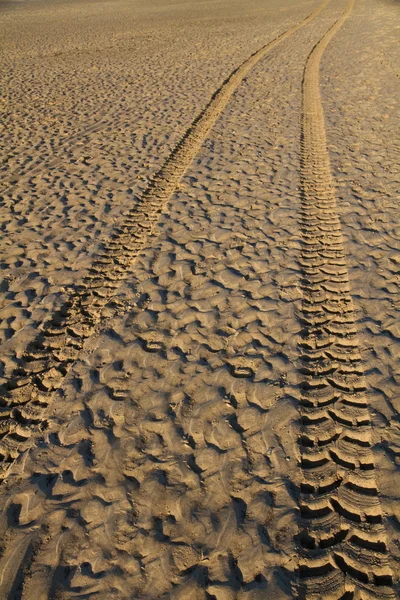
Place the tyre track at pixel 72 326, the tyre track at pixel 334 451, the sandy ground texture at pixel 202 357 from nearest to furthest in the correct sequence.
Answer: the tyre track at pixel 334 451, the sandy ground texture at pixel 202 357, the tyre track at pixel 72 326

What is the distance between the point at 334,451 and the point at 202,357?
1353 mm

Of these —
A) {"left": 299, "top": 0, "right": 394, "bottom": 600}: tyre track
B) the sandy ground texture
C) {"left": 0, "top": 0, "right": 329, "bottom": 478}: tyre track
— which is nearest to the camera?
{"left": 299, "top": 0, "right": 394, "bottom": 600}: tyre track

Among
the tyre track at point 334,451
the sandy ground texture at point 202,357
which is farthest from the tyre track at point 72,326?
the tyre track at point 334,451

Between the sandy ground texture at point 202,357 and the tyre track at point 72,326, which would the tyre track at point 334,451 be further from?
the tyre track at point 72,326

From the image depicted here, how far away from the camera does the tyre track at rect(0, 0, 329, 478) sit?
362 cm

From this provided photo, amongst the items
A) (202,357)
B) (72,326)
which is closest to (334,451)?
(202,357)

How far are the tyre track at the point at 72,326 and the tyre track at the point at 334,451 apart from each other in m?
1.58

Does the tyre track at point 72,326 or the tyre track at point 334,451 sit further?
the tyre track at point 72,326

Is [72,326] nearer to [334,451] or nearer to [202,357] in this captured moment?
[202,357]

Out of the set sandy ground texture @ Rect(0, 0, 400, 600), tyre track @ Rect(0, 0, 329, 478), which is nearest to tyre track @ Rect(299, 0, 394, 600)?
sandy ground texture @ Rect(0, 0, 400, 600)

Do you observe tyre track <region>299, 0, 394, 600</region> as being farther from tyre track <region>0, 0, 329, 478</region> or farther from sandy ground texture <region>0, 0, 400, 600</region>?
tyre track <region>0, 0, 329, 478</region>

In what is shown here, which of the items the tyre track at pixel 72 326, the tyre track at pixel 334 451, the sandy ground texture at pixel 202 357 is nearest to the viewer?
the tyre track at pixel 334 451

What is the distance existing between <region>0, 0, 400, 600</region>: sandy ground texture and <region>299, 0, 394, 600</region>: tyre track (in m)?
0.01

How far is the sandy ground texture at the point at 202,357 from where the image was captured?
2785 millimetres
